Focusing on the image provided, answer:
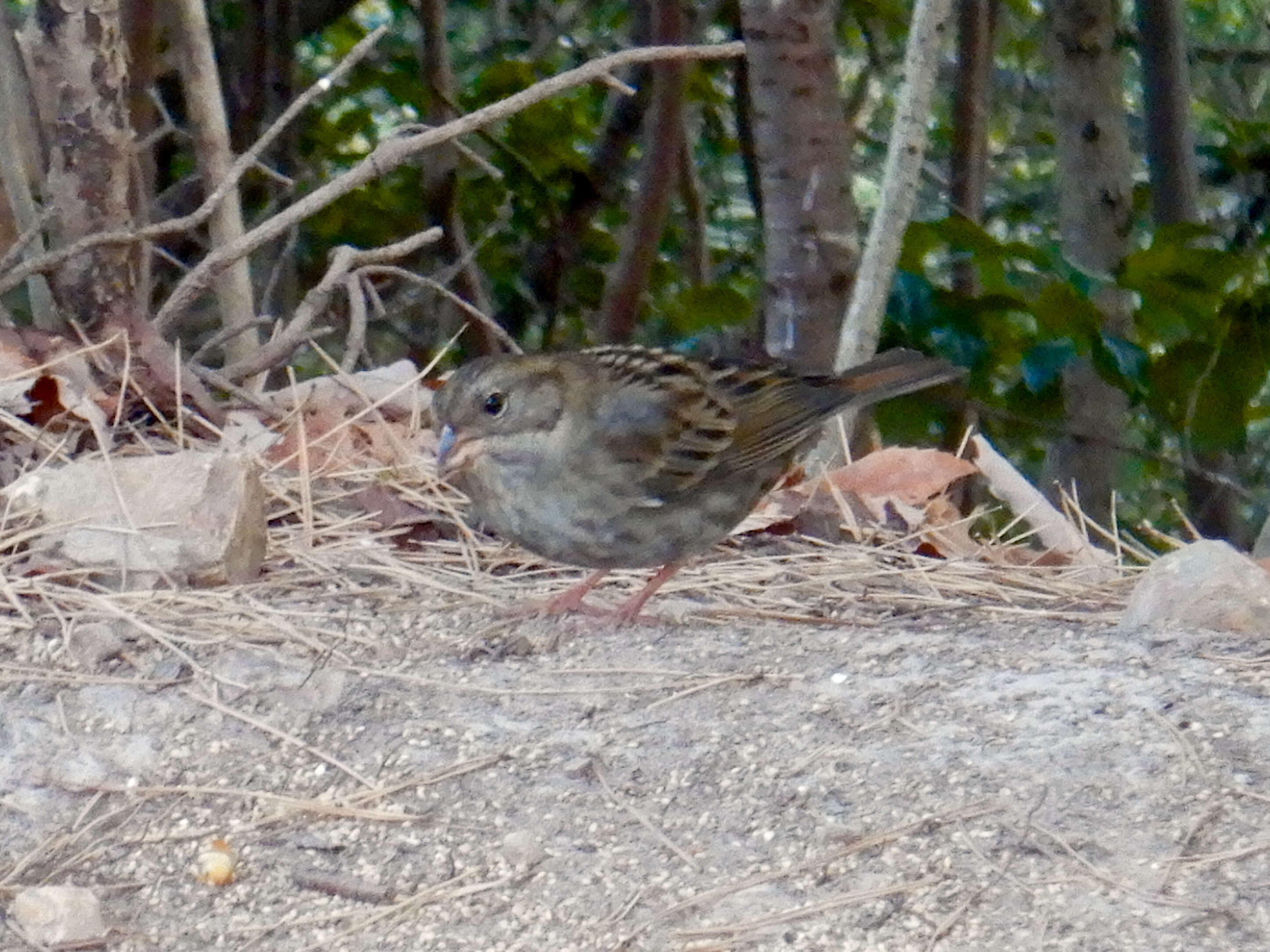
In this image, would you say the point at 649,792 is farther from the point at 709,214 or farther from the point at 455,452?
the point at 709,214

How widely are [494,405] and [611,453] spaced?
0.26 m

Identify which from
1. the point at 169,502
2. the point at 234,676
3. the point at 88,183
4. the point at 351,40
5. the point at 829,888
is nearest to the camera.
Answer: the point at 829,888

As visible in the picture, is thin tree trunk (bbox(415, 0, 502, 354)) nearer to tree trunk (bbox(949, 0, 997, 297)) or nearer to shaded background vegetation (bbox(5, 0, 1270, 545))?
shaded background vegetation (bbox(5, 0, 1270, 545))

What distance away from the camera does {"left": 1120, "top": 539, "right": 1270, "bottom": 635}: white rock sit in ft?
10.3

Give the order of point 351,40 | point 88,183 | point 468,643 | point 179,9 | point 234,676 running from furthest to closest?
point 351,40, point 179,9, point 88,183, point 468,643, point 234,676

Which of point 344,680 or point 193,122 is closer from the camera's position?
point 344,680

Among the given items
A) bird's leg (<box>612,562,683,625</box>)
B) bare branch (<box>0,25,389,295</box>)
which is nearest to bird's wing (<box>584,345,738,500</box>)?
bird's leg (<box>612,562,683,625</box>)

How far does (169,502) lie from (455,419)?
0.57m

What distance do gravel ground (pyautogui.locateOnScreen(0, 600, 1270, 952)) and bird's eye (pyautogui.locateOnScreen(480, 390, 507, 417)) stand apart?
59 centimetres

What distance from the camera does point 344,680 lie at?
277 cm

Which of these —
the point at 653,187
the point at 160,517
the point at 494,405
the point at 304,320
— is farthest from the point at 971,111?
the point at 160,517

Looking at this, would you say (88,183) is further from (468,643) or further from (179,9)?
(468,643)

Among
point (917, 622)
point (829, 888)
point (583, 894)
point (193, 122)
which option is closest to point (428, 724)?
point (583, 894)

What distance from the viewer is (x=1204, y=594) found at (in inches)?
124
